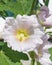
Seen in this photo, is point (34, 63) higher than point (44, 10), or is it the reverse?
point (44, 10)

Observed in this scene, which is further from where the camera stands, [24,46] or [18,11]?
[18,11]

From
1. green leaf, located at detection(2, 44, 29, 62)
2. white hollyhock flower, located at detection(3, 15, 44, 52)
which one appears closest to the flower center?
white hollyhock flower, located at detection(3, 15, 44, 52)

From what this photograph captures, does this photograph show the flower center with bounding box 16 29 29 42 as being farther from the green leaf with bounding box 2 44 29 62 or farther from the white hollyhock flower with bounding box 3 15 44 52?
the green leaf with bounding box 2 44 29 62

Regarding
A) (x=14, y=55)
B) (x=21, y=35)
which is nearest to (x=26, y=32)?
(x=21, y=35)

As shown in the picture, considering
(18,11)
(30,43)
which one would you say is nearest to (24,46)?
(30,43)

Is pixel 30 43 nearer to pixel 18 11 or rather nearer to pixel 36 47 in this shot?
pixel 36 47
